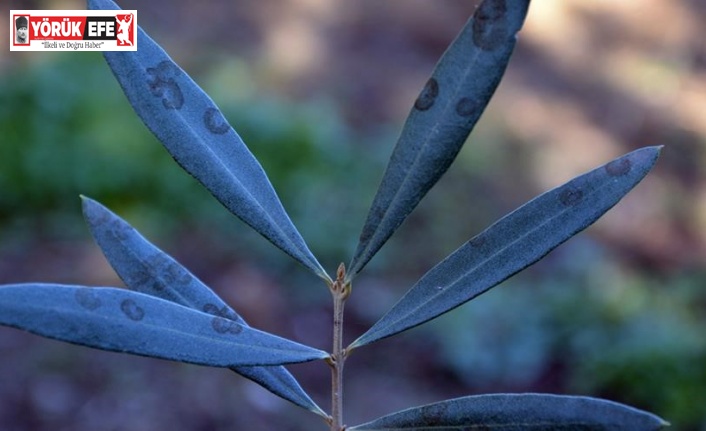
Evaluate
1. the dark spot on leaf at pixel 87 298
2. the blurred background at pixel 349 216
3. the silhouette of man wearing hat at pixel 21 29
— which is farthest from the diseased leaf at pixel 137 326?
the blurred background at pixel 349 216

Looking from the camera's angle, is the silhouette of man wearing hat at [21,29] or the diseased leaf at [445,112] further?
the silhouette of man wearing hat at [21,29]

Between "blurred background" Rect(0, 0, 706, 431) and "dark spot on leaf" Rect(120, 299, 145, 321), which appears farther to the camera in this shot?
"blurred background" Rect(0, 0, 706, 431)

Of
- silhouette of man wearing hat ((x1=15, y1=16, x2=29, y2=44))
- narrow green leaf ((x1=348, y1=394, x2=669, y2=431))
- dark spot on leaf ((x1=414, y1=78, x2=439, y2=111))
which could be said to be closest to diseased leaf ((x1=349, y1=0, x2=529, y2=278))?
dark spot on leaf ((x1=414, y1=78, x2=439, y2=111))

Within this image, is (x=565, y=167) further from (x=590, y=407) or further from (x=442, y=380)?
(x=590, y=407)

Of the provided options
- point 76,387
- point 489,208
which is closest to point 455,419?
point 76,387

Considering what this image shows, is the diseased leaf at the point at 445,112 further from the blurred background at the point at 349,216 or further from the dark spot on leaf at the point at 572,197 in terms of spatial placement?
the blurred background at the point at 349,216

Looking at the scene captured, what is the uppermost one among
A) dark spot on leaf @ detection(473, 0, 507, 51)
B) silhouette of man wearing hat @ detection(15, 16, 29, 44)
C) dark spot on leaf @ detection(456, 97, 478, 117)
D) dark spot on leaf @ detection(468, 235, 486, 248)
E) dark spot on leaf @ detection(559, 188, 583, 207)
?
silhouette of man wearing hat @ detection(15, 16, 29, 44)

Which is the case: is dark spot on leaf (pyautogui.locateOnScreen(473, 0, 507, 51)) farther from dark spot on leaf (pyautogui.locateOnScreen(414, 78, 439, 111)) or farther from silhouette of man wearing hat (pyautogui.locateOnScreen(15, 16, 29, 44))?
silhouette of man wearing hat (pyautogui.locateOnScreen(15, 16, 29, 44))
